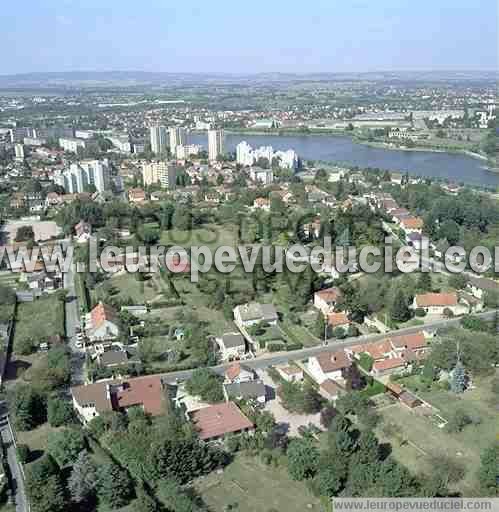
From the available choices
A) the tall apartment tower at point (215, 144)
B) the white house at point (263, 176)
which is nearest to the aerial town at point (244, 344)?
the white house at point (263, 176)

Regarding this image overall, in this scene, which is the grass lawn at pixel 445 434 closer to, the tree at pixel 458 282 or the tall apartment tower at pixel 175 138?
the tree at pixel 458 282

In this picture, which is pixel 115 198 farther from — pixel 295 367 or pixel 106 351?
pixel 295 367

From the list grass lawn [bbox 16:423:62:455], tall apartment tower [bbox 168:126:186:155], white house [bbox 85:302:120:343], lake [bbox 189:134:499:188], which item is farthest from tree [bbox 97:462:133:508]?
tall apartment tower [bbox 168:126:186:155]

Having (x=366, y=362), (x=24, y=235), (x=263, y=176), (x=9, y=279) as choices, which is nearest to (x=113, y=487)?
(x=366, y=362)

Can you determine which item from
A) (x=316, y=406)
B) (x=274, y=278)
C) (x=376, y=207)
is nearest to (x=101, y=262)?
(x=274, y=278)

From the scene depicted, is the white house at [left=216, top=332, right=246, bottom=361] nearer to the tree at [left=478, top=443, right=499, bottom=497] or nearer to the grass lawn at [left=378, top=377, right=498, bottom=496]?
the grass lawn at [left=378, top=377, right=498, bottom=496]

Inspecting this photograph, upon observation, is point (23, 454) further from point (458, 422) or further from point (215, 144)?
point (215, 144)
